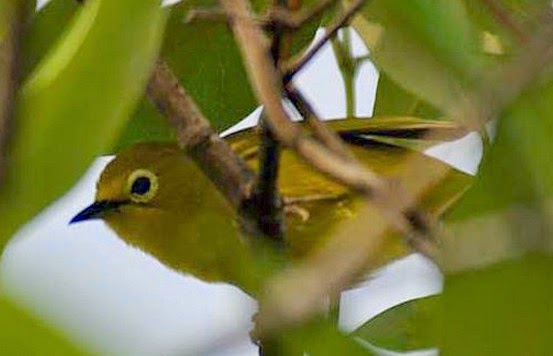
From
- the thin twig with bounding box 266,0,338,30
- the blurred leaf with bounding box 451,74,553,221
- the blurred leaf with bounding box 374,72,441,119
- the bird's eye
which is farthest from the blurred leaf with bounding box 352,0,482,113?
the bird's eye

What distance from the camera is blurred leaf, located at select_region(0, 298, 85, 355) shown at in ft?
0.86

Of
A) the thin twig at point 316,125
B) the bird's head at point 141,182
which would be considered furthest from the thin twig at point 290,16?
the bird's head at point 141,182

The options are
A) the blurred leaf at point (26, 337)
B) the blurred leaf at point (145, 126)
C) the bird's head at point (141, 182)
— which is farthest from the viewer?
the bird's head at point (141, 182)

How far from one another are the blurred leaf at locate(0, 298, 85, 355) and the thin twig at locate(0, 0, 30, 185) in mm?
47

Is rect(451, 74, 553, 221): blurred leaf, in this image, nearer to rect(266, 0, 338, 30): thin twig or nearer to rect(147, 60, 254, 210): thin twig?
rect(266, 0, 338, 30): thin twig

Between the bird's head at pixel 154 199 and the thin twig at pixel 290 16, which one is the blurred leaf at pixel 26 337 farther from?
the bird's head at pixel 154 199

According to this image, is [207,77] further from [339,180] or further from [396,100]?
[339,180]

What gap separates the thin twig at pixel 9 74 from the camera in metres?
0.30

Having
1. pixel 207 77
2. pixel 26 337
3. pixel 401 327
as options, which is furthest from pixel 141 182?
pixel 26 337

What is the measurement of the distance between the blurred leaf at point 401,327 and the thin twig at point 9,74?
0.78ft

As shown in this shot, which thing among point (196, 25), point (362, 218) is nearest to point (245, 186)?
point (196, 25)

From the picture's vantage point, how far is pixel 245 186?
30.0 inches

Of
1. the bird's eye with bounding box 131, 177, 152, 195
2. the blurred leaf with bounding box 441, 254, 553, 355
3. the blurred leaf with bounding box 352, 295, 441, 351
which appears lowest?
the bird's eye with bounding box 131, 177, 152, 195

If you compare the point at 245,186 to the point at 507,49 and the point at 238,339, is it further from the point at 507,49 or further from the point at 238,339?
the point at 238,339
